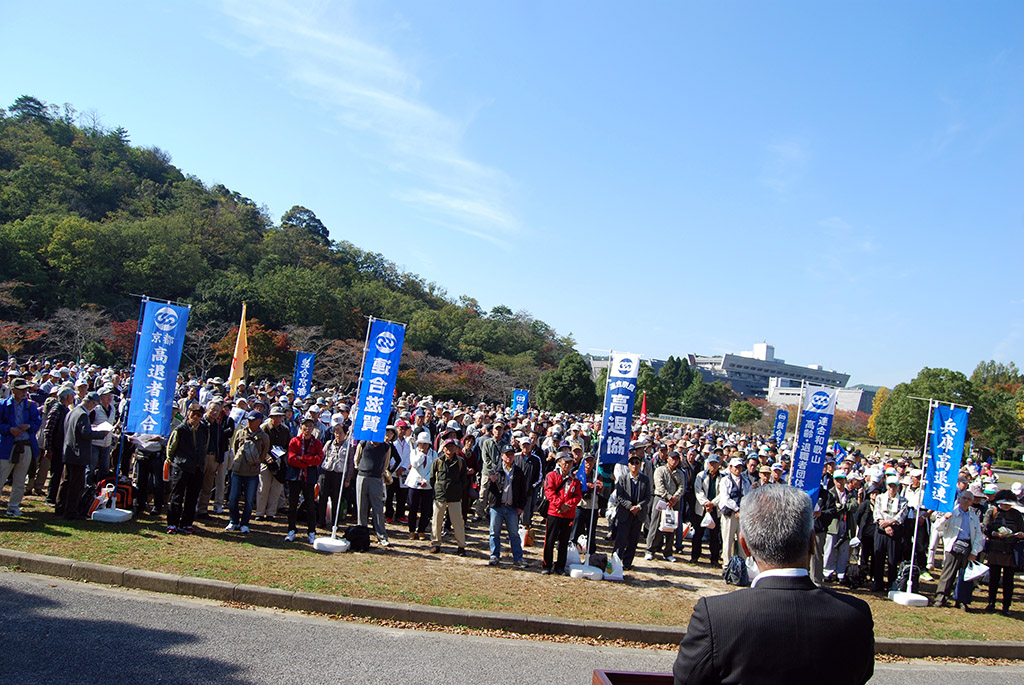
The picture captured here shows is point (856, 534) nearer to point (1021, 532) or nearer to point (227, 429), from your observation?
point (1021, 532)

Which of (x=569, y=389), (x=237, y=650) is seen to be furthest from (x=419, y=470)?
(x=569, y=389)

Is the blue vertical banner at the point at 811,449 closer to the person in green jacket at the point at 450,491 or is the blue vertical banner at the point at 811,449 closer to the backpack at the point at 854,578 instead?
the backpack at the point at 854,578

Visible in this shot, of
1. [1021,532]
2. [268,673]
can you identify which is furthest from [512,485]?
[1021,532]

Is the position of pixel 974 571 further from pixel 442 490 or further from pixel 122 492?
pixel 122 492

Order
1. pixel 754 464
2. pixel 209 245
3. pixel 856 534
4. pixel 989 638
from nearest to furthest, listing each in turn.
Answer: pixel 989 638 → pixel 856 534 → pixel 754 464 → pixel 209 245

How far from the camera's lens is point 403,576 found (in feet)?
25.7

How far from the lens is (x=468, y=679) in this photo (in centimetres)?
519

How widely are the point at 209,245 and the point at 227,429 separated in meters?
45.6

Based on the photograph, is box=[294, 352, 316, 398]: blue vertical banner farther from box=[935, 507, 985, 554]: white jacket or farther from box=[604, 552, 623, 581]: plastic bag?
box=[935, 507, 985, 554]: white jacket

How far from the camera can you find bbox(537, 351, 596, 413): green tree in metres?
Result: 41.3

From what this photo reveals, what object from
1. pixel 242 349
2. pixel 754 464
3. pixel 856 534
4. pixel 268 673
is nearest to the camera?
pixel 268 673

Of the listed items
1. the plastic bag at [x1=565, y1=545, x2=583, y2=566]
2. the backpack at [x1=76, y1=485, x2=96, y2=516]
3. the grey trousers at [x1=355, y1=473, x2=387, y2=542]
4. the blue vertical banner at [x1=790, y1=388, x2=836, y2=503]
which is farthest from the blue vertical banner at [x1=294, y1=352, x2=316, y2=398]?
the blue vertical banner at [x1=790, y1=388, x2=836, y2=503]

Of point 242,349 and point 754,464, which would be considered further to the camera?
point 242,349

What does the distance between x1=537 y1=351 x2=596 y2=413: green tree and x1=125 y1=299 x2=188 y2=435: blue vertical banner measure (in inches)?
1304
